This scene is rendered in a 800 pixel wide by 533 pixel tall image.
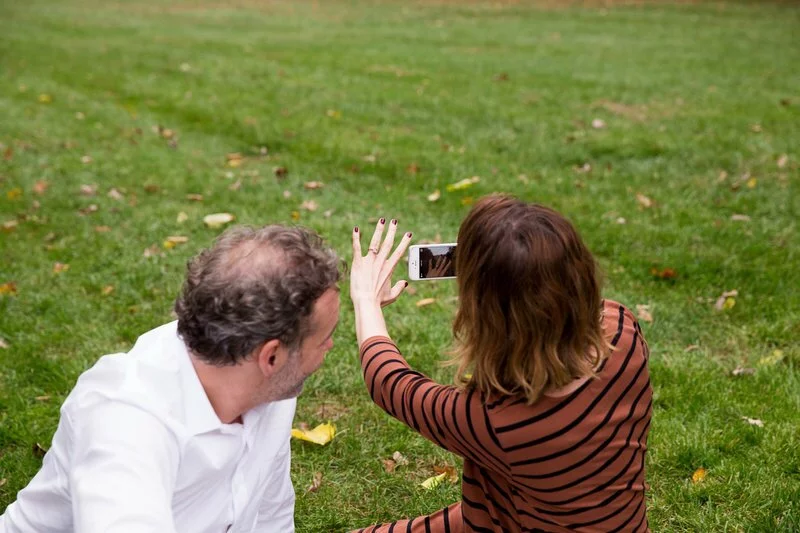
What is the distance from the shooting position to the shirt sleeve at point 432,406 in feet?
6.48

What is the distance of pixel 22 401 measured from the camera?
12.1 ft

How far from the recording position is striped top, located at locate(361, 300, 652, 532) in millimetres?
1938

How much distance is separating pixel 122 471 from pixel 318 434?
1915 millimetres

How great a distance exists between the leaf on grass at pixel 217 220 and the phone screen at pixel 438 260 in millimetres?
3542

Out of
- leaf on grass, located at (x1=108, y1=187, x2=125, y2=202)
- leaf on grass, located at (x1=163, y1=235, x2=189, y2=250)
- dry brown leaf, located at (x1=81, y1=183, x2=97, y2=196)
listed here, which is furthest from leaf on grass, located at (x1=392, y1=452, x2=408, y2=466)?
dry brown leaf, located at (x1=81, y1=183, x2=97, y2=196)

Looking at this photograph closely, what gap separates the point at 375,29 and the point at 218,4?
6713 mm

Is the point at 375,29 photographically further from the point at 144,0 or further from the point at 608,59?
the point at 144,0

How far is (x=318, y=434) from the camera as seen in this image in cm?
350

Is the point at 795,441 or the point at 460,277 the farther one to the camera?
the point at 795,441

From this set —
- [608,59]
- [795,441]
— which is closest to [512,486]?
[795,441]

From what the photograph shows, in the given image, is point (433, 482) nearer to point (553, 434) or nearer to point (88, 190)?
point (553, 434)

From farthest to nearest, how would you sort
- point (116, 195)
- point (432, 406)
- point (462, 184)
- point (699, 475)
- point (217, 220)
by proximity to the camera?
point (116, 195)
point (462, 184)
point (217, 220)
point (699, 475)
point (432, 406)

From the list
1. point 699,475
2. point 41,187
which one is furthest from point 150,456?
point 41,187

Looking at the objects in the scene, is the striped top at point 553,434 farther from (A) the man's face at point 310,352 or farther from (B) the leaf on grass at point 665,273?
(B) the leaf on grass at point 665,273
